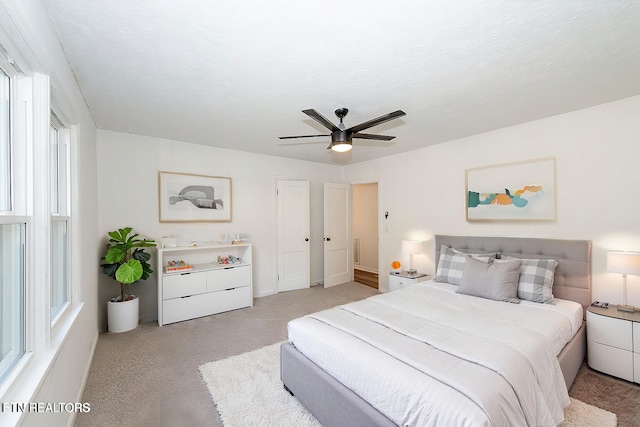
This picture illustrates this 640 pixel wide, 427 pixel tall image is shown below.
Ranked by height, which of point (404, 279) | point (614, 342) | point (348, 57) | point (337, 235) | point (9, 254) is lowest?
point (614, 342)

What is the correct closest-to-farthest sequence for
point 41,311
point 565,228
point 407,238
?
point 41,311, point 565,228, point 407,238

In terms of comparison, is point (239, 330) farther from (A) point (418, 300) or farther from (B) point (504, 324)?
(B) point (504, 324)

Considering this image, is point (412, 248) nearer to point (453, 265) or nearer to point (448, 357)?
point (453, 265)

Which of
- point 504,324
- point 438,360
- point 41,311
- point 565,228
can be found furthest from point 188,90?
point 565,228

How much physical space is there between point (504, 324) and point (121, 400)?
2984 mm

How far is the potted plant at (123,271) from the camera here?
123 inches

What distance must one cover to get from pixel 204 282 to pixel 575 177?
182 inches

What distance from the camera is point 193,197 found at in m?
4.14

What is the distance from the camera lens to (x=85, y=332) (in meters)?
2.43

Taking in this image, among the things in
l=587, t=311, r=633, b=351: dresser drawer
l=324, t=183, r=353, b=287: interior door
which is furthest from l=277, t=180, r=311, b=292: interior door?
l=587, t=311, r=633, b=351: dresser drawer

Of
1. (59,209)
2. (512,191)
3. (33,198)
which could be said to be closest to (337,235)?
(512,191)

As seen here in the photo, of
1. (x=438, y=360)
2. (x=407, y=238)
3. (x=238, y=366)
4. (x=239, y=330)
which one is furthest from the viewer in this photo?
(x=407, y=238)

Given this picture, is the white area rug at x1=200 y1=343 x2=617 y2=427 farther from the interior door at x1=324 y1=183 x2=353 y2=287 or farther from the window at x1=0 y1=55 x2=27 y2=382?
the interior door at x1=324 y1=183 x2=353 y2=287

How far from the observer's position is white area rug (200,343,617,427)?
1.86m
